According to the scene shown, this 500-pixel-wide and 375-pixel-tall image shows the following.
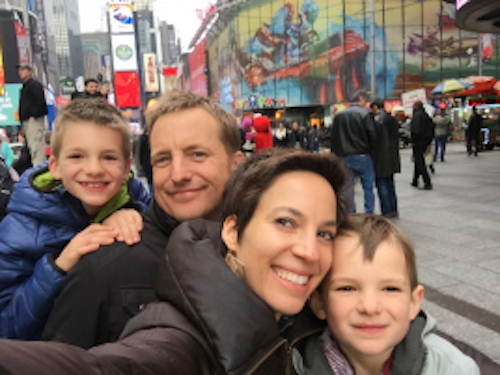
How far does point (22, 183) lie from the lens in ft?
6.48

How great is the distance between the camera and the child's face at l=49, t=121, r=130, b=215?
1.84 m

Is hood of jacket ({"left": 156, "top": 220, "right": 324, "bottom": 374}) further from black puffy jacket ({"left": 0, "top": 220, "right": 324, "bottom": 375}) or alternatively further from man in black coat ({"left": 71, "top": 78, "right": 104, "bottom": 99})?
man in black coat ({"left": 71, "top": 78, "right": 104, "bottom": 99})

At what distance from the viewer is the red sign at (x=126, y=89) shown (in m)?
71.9

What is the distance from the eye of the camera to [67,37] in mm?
158875

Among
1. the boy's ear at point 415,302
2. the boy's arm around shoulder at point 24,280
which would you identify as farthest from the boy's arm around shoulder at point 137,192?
the boy's ear at point 415,302

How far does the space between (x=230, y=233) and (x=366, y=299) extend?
500 millimetres

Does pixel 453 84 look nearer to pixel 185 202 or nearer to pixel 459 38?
pixel 459 38

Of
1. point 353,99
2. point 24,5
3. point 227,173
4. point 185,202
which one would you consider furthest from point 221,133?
point 24,5

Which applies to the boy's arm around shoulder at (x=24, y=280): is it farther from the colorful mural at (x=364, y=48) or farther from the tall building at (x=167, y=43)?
the tall building at (x=167, y=43)

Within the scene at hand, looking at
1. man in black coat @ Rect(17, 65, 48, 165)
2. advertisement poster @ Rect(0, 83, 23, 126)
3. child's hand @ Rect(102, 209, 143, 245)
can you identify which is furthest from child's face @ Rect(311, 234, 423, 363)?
advertisement poster @ Rect(0, 83, 23, 126)

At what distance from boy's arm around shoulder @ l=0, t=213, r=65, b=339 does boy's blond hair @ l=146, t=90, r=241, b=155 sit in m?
0.63

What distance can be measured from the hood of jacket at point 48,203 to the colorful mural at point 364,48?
41464 mm

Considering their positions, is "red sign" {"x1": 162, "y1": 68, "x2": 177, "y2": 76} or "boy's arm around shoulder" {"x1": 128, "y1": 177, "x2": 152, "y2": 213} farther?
"red sign" {"x1": 162, "y1": 68, "x2": 177, "y2": 76}

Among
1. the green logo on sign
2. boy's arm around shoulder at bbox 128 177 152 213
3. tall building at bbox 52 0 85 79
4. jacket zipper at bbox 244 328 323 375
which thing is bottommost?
jacket zipper at bbox 244 328 323 375
